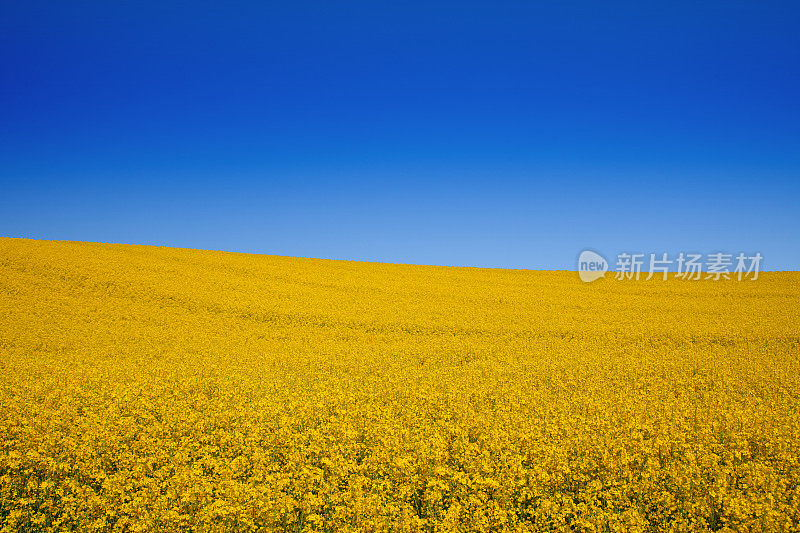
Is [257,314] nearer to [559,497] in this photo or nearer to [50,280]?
[50,280]

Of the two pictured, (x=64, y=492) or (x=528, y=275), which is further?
(x=528, y=275)

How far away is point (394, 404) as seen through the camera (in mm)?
8250

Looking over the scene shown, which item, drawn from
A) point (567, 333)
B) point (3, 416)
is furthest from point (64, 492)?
point (567, 333)

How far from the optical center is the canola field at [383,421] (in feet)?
16.1

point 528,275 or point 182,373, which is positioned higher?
point 528,275

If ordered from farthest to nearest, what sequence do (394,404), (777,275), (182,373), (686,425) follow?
(777,275), (182,373), (394,404), (686,425)

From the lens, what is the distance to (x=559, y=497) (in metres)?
5.13

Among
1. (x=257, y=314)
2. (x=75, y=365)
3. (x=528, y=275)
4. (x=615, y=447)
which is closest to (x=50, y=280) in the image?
(x=257, y=314)

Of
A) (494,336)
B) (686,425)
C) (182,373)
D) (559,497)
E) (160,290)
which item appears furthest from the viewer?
(160,290)

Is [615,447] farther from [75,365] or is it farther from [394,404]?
[75,365]

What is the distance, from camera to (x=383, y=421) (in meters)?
7.16

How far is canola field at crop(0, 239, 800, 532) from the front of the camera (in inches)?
193

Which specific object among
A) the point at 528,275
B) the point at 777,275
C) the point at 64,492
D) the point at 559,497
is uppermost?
the point at 777,275

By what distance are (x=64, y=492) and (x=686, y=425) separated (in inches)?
356
